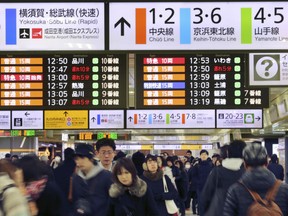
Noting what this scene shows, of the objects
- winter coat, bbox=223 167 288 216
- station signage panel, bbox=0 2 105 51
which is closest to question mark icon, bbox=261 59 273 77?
station signage panel, bbox=0 2 105 51

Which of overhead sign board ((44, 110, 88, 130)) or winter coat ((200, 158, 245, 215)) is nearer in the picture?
winter coat ((200, 158, 245, 215))

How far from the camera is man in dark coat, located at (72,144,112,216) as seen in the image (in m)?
5.46

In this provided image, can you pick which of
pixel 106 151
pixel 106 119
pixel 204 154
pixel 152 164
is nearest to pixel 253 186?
pixel 106 151

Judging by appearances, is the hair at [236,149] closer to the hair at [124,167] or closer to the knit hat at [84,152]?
the hair at [124,167]

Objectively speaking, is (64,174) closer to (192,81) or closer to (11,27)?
(11,27)

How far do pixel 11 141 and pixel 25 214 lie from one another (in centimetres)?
3024

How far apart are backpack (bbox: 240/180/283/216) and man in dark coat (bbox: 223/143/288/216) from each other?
22 mm

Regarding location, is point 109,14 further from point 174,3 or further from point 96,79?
point 96,79

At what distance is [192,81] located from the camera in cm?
1037

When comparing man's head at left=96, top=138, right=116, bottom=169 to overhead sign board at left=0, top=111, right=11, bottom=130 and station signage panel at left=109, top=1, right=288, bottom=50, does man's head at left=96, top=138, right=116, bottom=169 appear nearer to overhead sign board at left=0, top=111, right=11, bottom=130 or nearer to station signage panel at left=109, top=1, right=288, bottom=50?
station signage panel at left=109, top=1, right=288, bottom=50

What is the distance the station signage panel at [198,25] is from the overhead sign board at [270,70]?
1114 mm

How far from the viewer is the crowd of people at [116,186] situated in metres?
4.06

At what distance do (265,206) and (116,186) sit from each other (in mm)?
1598

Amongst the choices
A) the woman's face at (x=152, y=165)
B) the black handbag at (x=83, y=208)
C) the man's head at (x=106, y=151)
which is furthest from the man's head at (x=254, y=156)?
the woman's face at (x=152, y=165)
